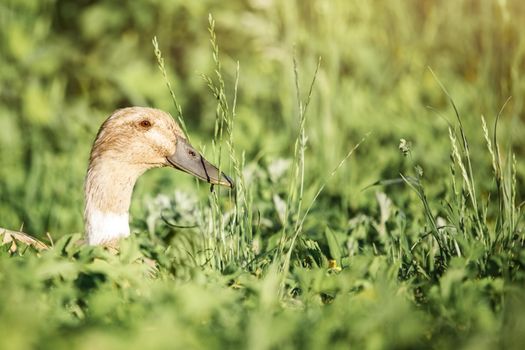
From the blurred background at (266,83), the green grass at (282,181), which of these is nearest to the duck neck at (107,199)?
the green grass at (282,181)

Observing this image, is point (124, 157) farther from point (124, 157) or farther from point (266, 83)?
point (266, 83)

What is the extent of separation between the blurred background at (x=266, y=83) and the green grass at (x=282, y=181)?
19mm

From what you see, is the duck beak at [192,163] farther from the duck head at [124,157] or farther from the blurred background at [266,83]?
the blurred background at [266,83]

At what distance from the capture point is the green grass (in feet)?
8.33

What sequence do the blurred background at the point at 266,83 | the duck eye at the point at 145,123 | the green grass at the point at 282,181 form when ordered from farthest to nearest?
the blurred background at the point at 266,83
the duck eye at the point at 145,123
the green grass at the point at 282,181

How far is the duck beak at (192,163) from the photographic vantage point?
159 inches

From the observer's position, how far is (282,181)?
4.59 metres

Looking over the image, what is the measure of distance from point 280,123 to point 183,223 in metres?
2.32

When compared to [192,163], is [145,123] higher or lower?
higher

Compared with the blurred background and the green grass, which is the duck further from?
the blurred background

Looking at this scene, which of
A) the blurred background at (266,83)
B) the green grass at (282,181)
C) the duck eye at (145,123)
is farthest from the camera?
the blurred background at (266,83)

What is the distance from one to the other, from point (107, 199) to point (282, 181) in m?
0.91

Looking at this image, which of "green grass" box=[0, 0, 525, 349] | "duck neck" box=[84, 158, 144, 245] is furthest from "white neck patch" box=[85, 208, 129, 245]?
"green grass" box=[0, 0, 525, 349]

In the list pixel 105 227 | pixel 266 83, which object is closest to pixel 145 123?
pixel 105 227
